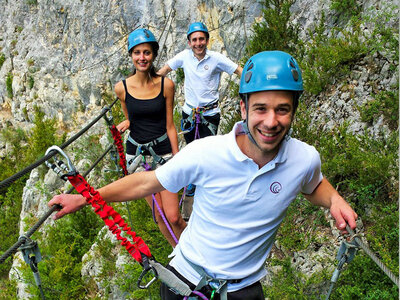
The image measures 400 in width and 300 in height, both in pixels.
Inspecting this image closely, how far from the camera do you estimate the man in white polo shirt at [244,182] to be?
5.63ft

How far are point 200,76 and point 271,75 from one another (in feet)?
11.9

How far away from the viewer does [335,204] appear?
6.45 feet

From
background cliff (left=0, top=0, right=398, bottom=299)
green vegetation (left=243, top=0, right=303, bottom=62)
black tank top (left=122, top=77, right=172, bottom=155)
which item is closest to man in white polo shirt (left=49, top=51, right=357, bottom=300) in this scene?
background cliff (left=0, top=0, right=398, bottom=299)

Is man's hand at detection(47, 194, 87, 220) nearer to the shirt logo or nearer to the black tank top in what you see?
the shirt logo

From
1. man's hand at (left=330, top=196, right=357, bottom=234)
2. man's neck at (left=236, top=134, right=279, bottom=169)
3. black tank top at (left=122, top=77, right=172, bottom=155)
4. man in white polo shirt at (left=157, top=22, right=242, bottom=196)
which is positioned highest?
man in white polo shirt at (left=157, top=22, right=242, bottom=196)

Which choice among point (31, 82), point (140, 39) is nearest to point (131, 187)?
point (140, 39)

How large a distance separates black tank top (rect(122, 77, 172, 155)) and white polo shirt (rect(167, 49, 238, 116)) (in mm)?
1377

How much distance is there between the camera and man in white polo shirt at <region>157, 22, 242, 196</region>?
5.19 m

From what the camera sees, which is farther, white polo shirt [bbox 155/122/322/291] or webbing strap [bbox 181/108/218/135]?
webbing strap [bbox 181/108/218/135]

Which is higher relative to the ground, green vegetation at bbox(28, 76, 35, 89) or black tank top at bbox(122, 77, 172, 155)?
green vegetation at bbox(28, 76, 35, 89)

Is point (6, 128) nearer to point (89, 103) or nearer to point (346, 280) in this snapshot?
point (89, 103)

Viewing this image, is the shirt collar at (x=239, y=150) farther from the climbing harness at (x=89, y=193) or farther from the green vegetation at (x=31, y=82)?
the green vegetation at (x=31, y=82)

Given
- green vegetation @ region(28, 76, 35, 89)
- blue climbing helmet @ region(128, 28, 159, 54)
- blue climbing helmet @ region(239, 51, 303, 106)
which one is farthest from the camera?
green vegetation @ region(28, 76, 35, 89)

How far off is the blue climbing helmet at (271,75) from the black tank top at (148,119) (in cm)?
216
